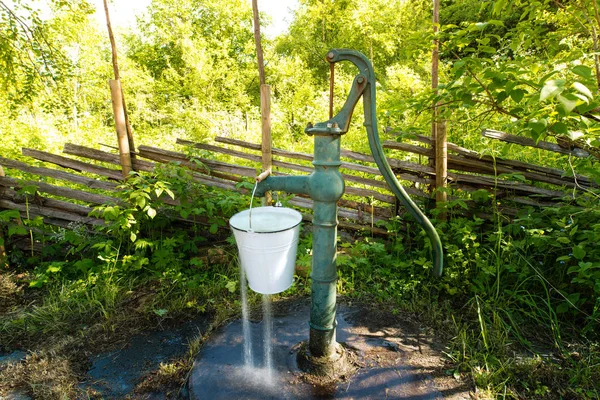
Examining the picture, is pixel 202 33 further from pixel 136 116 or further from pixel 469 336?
pixel 469 336

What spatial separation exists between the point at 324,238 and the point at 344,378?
0.70m

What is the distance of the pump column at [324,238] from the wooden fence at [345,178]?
1495 mm

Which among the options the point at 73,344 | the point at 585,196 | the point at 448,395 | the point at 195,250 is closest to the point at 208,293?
the point at 195,250

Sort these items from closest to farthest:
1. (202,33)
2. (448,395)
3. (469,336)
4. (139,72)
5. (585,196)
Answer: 1. (448,395)
2. (469,336)
3. (585,196)
4. (139,72)
5. (202,33)

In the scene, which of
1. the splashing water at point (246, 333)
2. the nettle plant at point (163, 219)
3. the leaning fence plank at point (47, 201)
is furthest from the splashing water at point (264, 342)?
the leaning fence plank at point (47, 201)

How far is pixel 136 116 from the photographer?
11.5m

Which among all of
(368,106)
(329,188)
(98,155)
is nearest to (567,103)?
(368,106)

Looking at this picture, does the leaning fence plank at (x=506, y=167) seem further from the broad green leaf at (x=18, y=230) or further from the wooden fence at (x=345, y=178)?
the broad green leaf at (x=18, y=230)

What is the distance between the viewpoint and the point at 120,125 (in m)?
2.93

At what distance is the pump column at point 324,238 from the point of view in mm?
1488

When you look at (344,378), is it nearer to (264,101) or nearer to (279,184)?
(279,184)

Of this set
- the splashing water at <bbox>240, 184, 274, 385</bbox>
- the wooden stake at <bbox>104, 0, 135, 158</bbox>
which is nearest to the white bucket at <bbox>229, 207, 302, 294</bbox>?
the splashing water at <bbox>240, 184, 274, 385</bbox>

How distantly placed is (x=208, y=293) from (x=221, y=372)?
38.6 inches

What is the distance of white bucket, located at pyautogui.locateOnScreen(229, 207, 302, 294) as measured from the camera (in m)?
1.38
